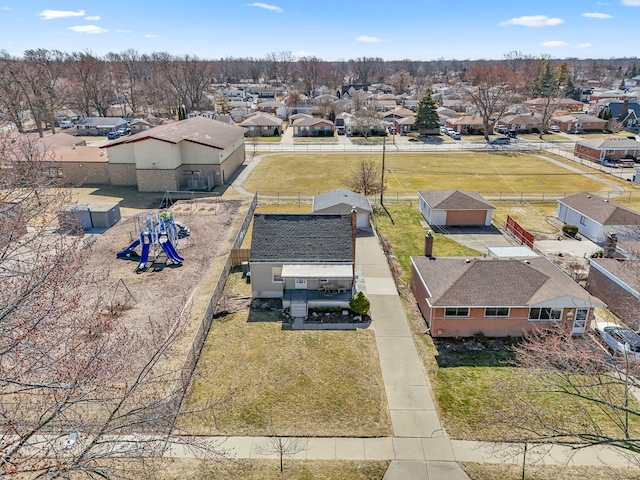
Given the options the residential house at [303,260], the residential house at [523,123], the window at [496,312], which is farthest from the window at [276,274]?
the residential house at [523,123]

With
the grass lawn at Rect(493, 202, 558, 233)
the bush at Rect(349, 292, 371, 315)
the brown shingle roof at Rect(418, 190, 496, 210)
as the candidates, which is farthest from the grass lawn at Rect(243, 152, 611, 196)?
the bush at Rect(349, 292, 371, 315)

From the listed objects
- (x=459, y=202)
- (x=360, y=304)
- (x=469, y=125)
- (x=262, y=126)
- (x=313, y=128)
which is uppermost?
(x=469, y=125)

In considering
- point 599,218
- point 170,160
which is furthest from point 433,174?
point 170,160

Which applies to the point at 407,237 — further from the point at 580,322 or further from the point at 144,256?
the point at 144,256

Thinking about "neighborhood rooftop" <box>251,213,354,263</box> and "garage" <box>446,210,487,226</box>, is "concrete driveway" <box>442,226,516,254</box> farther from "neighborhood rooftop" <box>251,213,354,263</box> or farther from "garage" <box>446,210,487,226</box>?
"neighborhood rooftop" <box>251,213,354,263</box>

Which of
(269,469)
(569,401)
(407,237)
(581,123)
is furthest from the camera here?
(581,123)

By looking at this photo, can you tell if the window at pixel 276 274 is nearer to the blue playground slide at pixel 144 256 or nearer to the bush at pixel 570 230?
the blue playground slide at pixel 144 256

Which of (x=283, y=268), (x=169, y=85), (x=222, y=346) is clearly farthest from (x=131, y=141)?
(x=169, y=85)

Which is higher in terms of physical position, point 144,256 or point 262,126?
point 262,126

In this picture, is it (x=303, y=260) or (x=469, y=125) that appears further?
(x=469, y=125)
